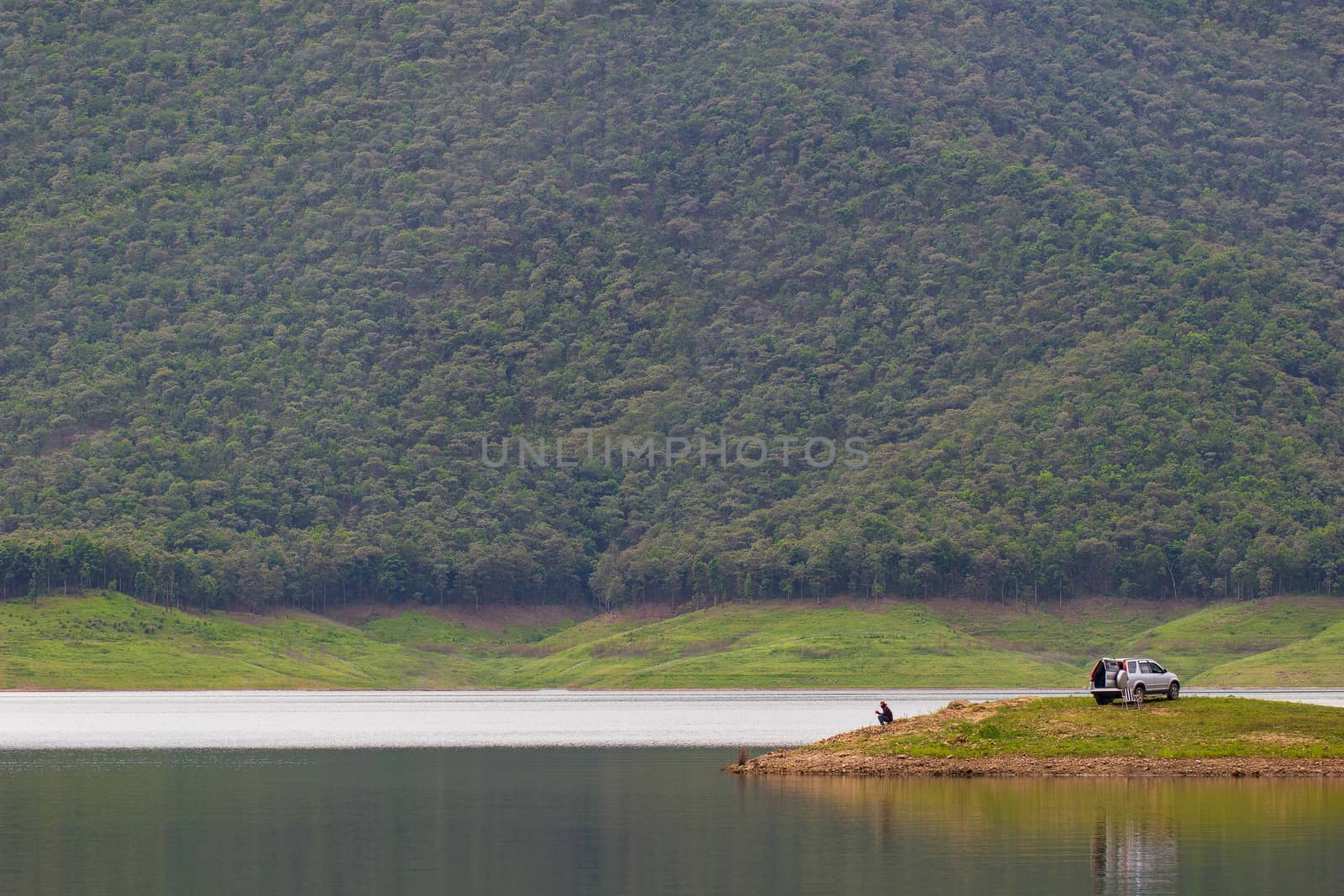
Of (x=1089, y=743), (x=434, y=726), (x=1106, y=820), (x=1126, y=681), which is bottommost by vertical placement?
(x=434, y=726)

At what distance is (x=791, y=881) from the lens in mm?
58188

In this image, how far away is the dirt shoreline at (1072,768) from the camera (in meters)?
84.6

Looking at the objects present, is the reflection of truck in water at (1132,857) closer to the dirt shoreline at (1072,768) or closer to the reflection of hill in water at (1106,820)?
the reflection of hill in water at (1106,820)

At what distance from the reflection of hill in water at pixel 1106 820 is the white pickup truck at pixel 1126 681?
9.63 metres

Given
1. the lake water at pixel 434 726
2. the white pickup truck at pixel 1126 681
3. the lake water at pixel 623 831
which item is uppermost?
the white pickup truck at pixel 1126 681

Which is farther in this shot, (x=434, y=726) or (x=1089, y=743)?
(x=434, y=726)

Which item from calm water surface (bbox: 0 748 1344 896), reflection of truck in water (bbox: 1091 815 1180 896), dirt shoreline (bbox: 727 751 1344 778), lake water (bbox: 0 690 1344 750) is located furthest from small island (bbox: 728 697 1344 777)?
lake water (bbox: 0 690 1344 750)

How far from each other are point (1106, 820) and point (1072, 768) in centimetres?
1639

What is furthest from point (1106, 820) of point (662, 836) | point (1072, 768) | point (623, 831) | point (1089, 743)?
point (1089, 743)

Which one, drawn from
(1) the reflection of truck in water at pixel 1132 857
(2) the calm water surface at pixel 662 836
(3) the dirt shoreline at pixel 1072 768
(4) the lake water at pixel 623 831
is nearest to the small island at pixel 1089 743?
(3) the dirt shoreline at pixel 1072 768

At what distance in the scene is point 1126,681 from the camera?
3664 inches

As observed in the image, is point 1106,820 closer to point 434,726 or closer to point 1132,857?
point 1132,857

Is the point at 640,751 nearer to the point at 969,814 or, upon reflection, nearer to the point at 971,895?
the point at 969,814

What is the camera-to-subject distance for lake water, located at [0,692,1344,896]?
58656mm
